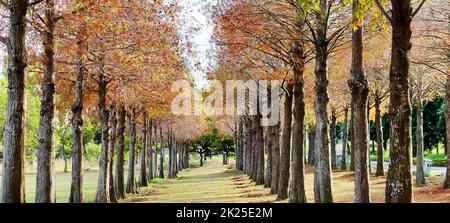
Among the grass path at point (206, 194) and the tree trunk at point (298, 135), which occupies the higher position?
the tree trunk at point (298, 135)

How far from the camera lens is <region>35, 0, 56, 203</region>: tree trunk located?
14.1 metres

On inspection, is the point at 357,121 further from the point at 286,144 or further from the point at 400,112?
the point at 286,144

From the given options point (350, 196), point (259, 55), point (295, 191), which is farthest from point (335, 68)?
point (295, 191)

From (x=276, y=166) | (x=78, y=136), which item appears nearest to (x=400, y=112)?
(x=78, y=136)

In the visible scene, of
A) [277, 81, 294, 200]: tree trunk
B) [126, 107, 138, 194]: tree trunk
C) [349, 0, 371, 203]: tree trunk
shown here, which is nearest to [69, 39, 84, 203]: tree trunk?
[277, 81, 294, 200]: tree trunk

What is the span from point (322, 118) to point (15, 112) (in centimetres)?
800

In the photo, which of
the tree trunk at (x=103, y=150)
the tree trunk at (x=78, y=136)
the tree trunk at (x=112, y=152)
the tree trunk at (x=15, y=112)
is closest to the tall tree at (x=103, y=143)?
the tree trunk at (x=103, y=150)

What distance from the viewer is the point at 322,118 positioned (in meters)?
14.2

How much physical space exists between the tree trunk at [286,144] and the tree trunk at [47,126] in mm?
9437

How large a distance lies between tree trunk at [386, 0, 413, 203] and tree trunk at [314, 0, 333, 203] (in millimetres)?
5214

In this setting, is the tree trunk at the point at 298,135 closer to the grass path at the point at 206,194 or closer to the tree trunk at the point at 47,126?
the grass path at the point at 206,194

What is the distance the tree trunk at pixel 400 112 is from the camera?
322 inches
